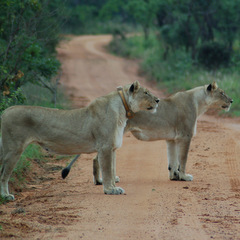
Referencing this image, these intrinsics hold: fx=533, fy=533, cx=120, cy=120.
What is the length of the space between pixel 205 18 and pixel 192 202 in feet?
61.8

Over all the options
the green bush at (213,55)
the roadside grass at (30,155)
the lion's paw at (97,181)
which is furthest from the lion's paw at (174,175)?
the green bush at (213,55)

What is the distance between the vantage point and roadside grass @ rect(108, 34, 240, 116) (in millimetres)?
17859

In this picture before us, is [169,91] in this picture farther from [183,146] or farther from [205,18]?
[183,146]

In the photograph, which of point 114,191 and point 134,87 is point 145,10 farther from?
point 114,191

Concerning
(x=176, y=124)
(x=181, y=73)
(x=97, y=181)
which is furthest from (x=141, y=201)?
(x=181, y=73)

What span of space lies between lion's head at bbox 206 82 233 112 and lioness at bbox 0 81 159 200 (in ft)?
6.18

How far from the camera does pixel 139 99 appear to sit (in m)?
8.03

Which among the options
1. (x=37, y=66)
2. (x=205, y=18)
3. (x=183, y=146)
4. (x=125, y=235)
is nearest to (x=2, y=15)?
(x=37, y=66)

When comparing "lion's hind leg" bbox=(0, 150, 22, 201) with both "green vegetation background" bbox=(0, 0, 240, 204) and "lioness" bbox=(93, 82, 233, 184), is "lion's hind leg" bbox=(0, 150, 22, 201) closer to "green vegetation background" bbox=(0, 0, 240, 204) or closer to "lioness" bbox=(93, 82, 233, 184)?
"green vegetation background" bbox=(0, 0, 240, 204)

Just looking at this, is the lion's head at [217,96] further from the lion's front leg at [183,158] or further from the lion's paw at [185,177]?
the lion's paw at [185,177]

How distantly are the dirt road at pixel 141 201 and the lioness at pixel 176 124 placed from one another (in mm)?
365

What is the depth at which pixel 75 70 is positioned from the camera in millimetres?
28312

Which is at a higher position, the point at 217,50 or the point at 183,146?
the point at 183,146

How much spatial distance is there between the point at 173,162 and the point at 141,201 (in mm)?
1864
